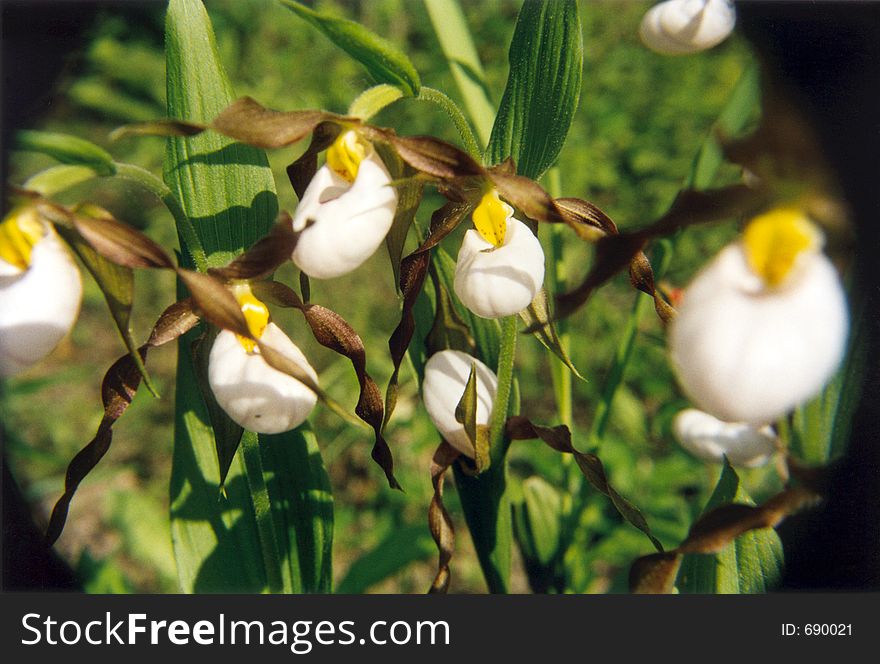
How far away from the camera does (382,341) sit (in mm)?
1749

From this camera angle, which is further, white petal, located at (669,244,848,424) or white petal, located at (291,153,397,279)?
white petal, located at (291,153,397,279)

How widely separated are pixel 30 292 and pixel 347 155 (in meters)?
0.29

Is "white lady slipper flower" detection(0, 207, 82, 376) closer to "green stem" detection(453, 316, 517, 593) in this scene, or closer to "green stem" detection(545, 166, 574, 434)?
"green stem" detection(453, 316, 517, 593)

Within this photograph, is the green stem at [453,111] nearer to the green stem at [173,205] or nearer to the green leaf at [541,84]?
the green leaf at [541,84]

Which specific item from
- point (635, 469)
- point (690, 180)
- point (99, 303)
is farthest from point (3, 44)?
point (99, 303)

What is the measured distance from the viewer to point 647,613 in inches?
30.6

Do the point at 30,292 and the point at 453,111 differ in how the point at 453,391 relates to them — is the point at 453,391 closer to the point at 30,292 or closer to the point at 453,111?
the point at 453,111

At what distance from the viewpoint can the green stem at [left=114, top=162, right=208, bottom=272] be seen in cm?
61

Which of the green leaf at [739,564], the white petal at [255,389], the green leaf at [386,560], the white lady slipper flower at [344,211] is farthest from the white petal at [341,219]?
the green leaf at [386,560]

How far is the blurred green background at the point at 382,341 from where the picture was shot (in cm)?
124

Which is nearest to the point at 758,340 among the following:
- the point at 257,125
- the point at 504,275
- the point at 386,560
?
the point at 504,275

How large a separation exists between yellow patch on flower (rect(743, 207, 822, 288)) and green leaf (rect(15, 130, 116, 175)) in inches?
19.7

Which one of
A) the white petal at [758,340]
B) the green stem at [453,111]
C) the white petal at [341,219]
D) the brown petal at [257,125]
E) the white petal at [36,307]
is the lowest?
the white petal at [758,340]

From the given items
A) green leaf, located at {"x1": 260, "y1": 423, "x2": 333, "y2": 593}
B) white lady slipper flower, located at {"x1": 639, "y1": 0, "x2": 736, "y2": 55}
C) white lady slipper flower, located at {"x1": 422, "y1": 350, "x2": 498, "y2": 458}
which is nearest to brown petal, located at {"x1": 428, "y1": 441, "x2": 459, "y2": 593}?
white lady slipper flower, located at {"x1": 422, "y1": 350, "x2": 498, "y2": 458}
